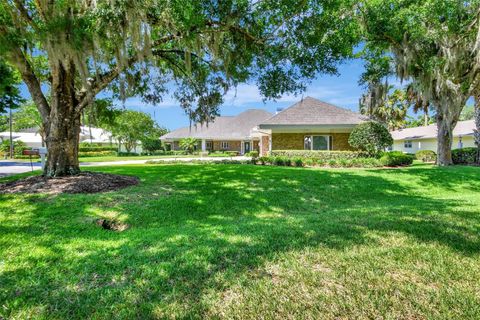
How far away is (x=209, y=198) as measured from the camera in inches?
290

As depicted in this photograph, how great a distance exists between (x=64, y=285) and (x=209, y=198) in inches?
184

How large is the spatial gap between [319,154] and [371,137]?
11.1 ft

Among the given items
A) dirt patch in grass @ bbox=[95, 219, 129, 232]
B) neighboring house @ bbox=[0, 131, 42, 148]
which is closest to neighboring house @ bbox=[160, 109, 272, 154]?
neighboring house @ bbox=[0, 131, 42, 148]

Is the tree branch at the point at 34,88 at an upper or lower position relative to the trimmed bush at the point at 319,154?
upper

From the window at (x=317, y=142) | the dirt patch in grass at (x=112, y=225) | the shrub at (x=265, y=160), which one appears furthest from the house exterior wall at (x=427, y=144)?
the dirt patch in grass at (x=112, y=225)

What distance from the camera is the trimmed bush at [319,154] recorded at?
18.0m

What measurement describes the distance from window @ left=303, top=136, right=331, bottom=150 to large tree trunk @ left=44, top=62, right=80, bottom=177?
15900 millimetres

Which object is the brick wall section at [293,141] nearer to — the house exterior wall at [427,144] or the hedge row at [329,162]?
the hedge row at [329,162]

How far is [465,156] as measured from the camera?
18.1 meters

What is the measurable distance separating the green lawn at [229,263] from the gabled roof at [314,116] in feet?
46.2

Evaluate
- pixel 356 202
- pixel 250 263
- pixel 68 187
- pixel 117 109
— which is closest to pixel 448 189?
pixel 356 202

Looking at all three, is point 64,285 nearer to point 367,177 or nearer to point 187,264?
point 187,264

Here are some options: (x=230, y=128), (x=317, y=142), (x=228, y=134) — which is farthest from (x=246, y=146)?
(x=317, y=142)

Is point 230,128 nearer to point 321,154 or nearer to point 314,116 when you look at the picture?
point 314,116
